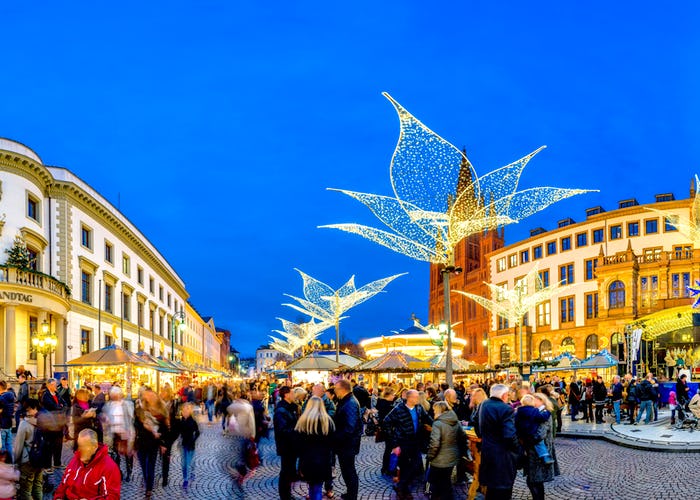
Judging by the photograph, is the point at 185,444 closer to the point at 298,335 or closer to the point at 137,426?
the point at 137,426

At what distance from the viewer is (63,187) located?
38156 millimetres

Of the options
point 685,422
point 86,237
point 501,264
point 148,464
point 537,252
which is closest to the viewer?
point 148,464

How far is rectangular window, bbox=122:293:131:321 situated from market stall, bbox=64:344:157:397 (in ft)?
60.8

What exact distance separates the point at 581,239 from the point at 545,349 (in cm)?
1152

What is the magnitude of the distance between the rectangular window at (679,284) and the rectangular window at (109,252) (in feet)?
140

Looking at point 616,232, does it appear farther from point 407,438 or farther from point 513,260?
point 407,438

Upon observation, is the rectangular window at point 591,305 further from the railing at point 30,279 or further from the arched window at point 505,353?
the railing at point 30,279

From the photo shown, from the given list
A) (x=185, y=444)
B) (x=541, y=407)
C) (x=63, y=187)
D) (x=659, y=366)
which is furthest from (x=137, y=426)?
(x=659, y=366)

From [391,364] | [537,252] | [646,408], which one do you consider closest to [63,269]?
[391,364]

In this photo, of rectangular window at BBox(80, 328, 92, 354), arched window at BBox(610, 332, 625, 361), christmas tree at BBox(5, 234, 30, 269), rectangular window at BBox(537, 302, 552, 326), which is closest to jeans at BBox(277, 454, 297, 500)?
christmas tree at BBox(5, 234, 30, 269)

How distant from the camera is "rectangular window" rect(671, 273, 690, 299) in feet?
181

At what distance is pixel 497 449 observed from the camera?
830cm

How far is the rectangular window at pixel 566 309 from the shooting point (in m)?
65.6

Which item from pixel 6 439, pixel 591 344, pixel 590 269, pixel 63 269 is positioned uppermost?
pixel 590 269
